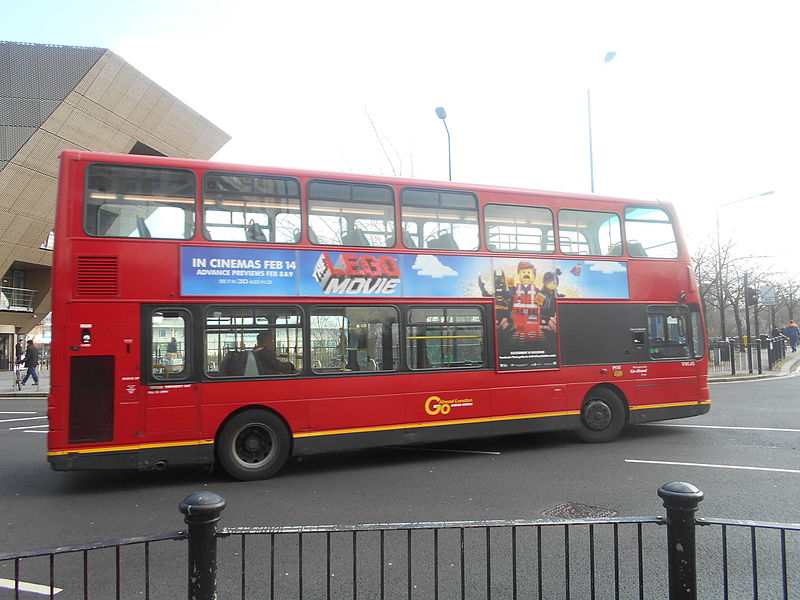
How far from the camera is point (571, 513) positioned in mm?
5453

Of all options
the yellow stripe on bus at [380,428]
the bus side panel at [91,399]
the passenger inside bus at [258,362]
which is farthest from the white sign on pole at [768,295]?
the bus side panel at [91,399]

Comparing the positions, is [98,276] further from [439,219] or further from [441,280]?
[439,219]

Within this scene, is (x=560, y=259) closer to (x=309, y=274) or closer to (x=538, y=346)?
(x=538, y=346)

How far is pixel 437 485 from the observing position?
677 centimetres

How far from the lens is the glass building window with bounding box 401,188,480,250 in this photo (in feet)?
26.6

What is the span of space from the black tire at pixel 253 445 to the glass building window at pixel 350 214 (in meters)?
2.50

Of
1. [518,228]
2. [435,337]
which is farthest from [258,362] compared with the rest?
[518,228]

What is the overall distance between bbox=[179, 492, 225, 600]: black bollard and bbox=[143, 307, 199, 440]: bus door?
464 centimetres

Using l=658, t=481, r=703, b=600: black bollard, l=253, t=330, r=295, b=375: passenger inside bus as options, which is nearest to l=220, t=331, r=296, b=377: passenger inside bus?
l=253, t=330, r=295, b=375: passenger inside bus

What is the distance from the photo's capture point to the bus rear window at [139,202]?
673 cm

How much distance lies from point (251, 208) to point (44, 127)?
2835cm

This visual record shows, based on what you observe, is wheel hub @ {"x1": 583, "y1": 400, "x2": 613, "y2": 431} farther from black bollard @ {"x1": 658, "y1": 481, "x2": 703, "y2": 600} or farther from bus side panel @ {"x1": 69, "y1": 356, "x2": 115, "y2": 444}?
bus side panel @ {"x1": 69, "y1": 356, "x2": 115, "y2": 444}

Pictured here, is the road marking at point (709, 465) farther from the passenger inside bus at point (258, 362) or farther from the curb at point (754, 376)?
the curb at point (754, 376)

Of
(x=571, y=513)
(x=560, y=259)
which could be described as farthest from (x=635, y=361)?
(x=571, y=513)
